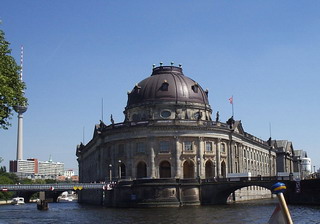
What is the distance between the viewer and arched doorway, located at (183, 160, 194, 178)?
308ft

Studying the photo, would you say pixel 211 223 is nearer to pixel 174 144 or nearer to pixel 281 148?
pixel 174 144

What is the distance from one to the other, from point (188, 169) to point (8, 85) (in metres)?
57.6

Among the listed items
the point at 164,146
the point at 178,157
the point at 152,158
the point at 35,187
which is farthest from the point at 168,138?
the point at 35,187

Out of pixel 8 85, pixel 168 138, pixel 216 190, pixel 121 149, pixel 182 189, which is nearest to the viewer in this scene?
pixel 8 85

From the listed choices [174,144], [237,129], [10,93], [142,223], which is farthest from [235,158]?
[10,93]

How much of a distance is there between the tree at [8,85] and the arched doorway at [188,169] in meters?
54.4

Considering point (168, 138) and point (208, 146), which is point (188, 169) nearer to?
point (208, 146)

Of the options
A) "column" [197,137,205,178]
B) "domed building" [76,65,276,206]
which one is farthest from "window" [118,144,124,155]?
"column" [197,137,205,178]

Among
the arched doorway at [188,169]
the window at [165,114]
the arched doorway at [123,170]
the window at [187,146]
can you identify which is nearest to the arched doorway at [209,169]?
the arched doorway at [188,169]

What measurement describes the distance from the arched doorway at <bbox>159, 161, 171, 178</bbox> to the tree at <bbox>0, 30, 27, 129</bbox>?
53142 mm

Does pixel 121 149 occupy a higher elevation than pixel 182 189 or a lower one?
higher

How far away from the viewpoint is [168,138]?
92.0m

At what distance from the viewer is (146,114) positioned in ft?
333

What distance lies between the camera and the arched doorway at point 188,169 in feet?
308
